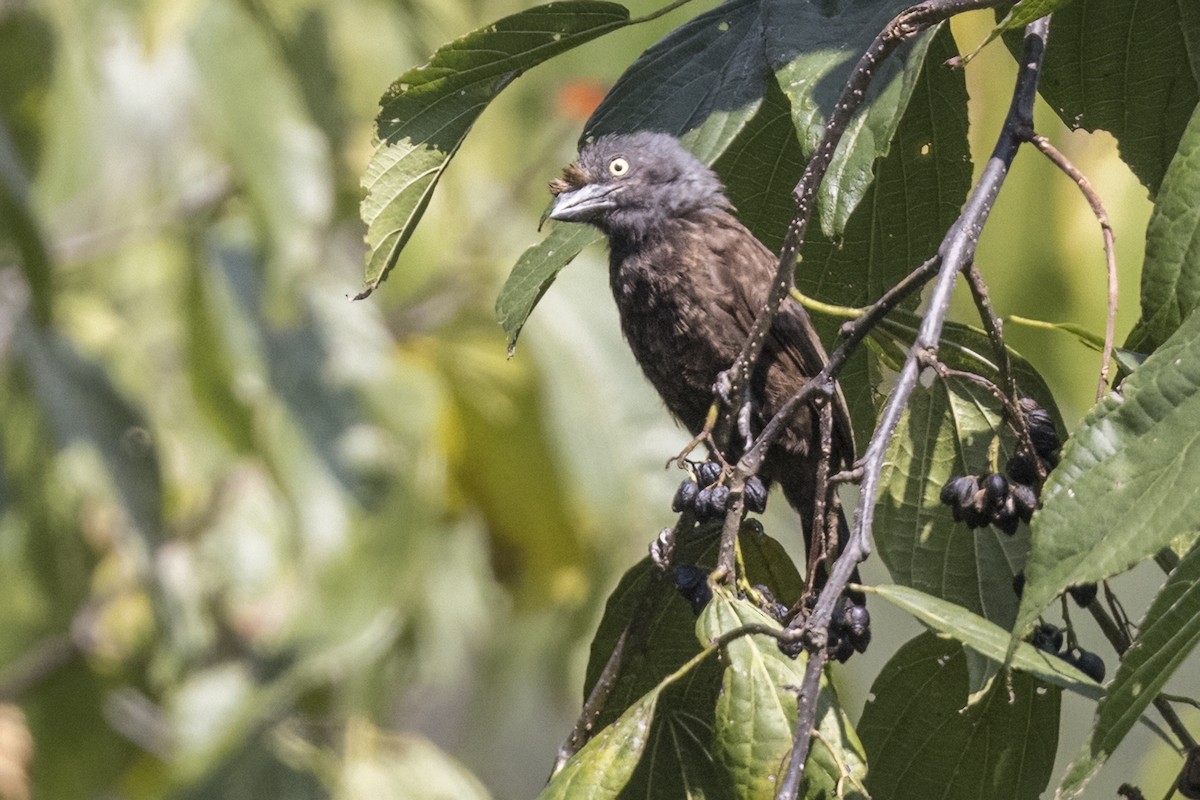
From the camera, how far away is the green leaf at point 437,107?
6.57 feet

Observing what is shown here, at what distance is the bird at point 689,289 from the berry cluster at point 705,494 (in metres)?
0.96

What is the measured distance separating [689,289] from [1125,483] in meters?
1.87

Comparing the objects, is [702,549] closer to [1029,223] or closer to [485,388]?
[1029,223]

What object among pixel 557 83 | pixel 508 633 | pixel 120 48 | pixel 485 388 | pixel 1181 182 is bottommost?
pixel 508 633

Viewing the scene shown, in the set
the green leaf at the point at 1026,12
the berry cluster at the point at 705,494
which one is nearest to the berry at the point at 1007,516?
the berry cluster at the point at 705,494

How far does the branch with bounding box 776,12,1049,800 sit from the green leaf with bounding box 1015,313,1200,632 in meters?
0.19

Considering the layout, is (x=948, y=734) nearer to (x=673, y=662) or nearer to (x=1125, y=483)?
(x=673, y=662)

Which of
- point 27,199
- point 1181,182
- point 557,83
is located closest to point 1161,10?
point 1181,182

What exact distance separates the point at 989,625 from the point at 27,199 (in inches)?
101

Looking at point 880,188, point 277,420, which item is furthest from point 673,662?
point 277,420

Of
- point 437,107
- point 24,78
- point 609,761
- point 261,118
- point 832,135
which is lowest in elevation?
point 609,761

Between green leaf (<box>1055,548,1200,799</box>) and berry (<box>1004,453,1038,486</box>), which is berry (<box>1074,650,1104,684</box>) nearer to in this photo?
berry (<box>1004,453,1038,486</box>)

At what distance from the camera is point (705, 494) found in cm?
191

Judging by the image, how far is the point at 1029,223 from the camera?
279 cm
